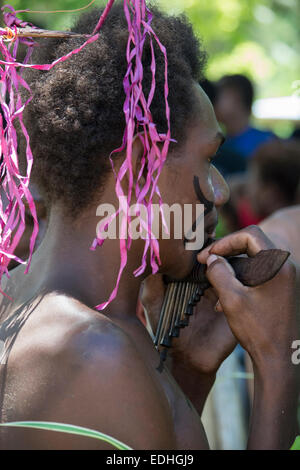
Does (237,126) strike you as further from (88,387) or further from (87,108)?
(88,387)

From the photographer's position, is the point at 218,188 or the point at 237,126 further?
the point at 237,126

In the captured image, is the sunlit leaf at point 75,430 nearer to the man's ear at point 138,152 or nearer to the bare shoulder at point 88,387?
the bare shoulder at point 88,387

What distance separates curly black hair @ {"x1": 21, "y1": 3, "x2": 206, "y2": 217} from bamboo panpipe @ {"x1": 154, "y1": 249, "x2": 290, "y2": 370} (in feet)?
1.40

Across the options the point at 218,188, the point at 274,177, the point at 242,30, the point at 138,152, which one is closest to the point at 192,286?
the point at 218,188

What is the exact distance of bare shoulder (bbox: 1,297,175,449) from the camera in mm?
1765

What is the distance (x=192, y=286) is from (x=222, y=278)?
223mm

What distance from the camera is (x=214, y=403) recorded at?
14.8ft

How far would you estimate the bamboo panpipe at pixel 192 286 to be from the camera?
214 centimetres

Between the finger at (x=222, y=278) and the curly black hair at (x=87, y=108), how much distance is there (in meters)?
0.40

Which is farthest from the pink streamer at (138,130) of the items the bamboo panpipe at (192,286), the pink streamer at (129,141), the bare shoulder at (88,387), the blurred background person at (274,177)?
the blurred background person at (274,177)

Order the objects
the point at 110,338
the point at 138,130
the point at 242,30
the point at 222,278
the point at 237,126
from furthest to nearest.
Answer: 1. the point at 242,30
2. the point at 237,126
3. the point at 222,278
4. the point at 138,130
5. the point at 110,338

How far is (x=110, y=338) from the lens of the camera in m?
1.87
